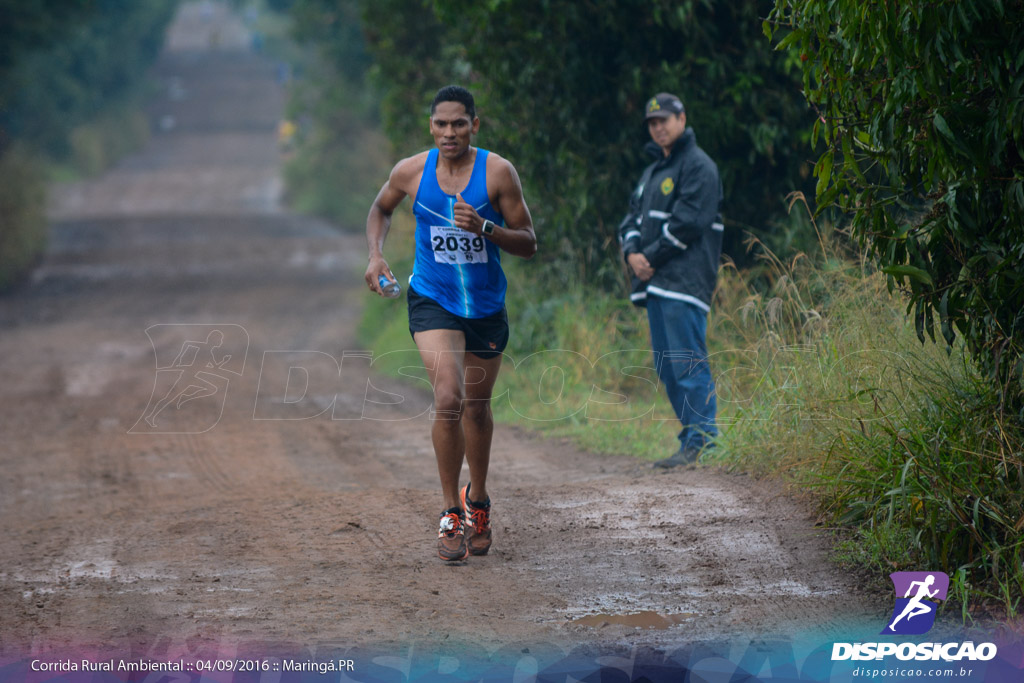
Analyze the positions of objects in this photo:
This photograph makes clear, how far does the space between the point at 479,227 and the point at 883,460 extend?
2.04 m

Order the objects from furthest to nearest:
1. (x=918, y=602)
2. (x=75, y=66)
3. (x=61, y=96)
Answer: (x=75, y=66) → (x=61, y=96) → (x=918, y=602)

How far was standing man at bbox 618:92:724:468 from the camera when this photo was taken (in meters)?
7.00

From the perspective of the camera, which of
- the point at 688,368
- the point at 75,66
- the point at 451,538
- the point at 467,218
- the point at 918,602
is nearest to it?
the point at 918,602

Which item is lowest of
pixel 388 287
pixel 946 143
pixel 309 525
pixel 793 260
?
pixel 309 525

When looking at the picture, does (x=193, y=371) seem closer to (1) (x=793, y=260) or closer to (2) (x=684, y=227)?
(2) (x=684, y=227)

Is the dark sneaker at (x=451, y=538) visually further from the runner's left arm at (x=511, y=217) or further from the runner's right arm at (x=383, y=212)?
the runner's left arm at (x=511, y=217)

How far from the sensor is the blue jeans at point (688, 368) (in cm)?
698

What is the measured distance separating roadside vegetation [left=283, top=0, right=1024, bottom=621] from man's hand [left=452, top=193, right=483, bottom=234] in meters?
1.48

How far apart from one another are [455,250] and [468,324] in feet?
1.16

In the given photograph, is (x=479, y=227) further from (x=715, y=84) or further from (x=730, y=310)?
(x=715, y=84)

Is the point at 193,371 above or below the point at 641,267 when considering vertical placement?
below

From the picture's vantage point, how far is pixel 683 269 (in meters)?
7.05

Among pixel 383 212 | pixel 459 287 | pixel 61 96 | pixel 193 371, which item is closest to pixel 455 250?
pixel 459 287

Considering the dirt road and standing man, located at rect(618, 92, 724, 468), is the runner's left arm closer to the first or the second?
the dirt road
